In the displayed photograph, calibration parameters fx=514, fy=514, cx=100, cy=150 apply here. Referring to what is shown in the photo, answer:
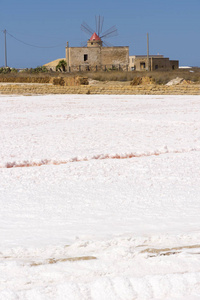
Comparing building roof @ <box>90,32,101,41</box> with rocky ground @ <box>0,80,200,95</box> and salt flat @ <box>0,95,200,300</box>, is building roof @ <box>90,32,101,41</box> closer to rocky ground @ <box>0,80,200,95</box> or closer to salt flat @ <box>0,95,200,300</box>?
rocky ground @ <box>0,80,200,95</box>

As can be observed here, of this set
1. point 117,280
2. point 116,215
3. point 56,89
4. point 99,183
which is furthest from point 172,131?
point 56,89

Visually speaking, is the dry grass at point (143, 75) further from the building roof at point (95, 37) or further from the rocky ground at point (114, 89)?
the building roof at point (95, 37)

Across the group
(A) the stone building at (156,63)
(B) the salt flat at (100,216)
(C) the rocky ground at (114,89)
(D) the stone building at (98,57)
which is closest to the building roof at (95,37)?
(D) the stone building at (98,57)

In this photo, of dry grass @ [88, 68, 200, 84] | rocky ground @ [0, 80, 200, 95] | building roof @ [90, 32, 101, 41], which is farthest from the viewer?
building roof @ [90, 32, 101, 41]

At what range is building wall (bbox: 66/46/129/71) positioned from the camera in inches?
1428

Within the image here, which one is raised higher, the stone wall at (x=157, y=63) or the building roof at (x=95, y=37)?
the building roof at (x=95, y=37)

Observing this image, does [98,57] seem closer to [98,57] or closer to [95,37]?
[98,57]

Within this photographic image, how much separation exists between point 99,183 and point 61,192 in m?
0.38

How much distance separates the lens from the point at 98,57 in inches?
1438

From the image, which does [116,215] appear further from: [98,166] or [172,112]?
[172,112]

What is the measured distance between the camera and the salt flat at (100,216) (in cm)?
217

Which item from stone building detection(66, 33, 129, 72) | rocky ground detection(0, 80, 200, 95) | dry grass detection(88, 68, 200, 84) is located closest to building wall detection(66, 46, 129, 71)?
stone building detection(66, 33, 129, 72)

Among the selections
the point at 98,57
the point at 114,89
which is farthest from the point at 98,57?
the point at 114,89

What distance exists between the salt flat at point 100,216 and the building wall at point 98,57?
30.1 meters
